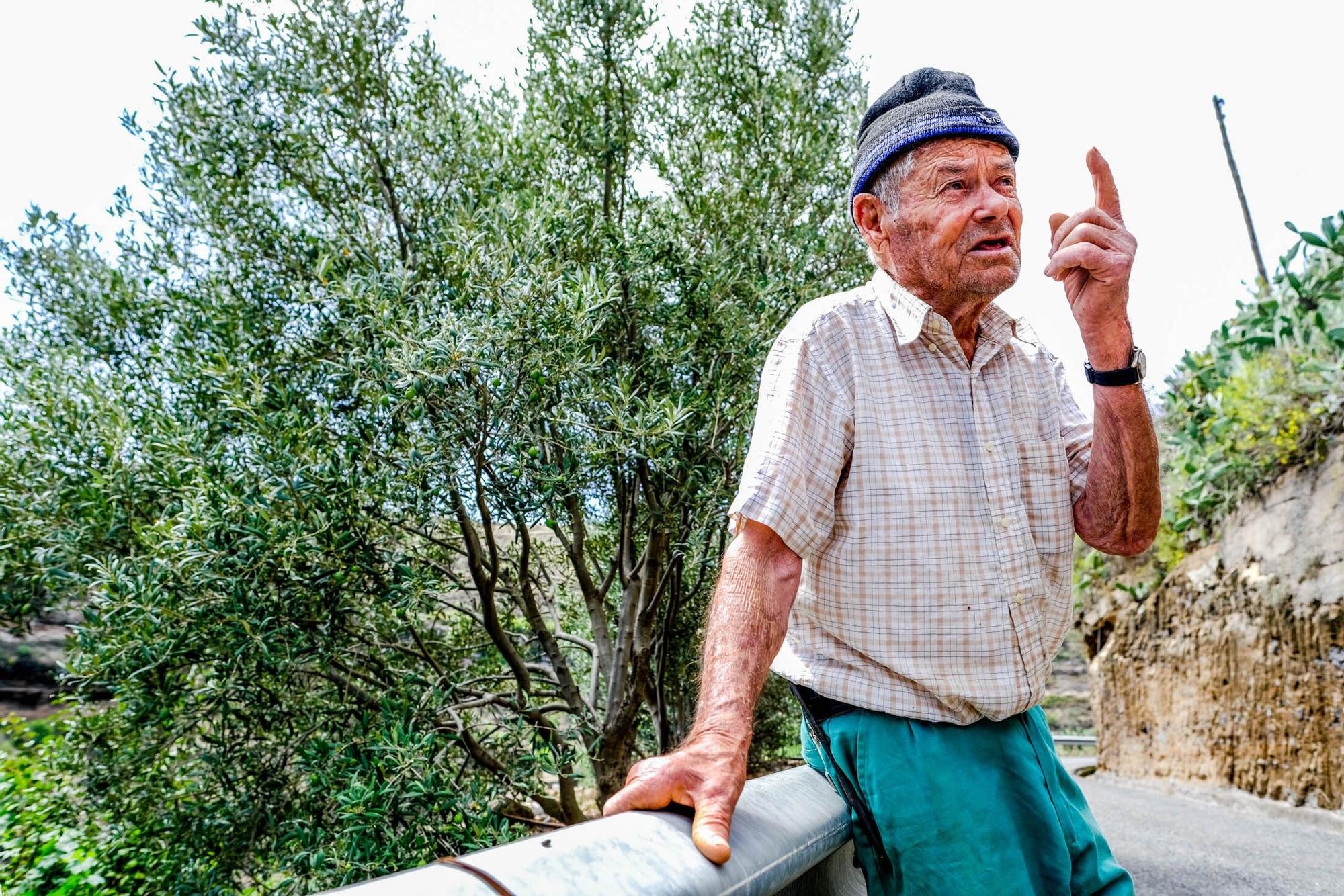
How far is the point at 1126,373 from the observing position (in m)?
1.74

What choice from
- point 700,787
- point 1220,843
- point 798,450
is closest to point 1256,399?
point 1220,843

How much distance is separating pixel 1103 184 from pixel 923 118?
39 cm

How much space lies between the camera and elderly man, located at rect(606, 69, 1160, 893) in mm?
1470

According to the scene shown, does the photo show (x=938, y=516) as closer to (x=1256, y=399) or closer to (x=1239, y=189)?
(x=1256, y=399)

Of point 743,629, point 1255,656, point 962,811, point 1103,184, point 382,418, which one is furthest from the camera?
point 1255,656

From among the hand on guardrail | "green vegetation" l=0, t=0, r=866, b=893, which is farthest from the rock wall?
the hand on guardrail

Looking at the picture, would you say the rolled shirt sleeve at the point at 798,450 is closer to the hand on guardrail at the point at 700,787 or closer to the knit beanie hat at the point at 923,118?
the hand on guardrail at the point at 700,787

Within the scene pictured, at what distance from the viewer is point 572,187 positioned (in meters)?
6.38

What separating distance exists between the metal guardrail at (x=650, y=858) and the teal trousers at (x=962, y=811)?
11cm

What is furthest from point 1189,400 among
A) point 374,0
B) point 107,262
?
point 107,262

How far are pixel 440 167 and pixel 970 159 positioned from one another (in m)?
4.89

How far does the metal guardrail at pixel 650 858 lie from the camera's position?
2.51 feet

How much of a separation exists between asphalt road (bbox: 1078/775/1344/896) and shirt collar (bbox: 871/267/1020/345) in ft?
15.3

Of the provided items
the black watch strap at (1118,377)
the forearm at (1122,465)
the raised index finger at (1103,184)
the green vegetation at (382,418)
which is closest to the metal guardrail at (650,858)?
the forearm at (1122,465)
